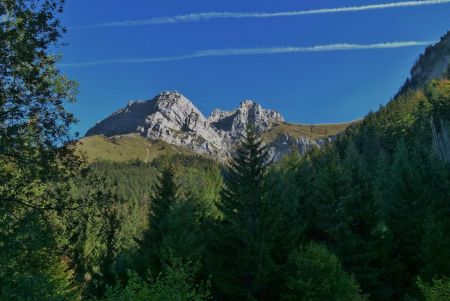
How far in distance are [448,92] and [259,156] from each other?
101617 millimetres

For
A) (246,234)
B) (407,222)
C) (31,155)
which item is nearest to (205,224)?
(246,234)

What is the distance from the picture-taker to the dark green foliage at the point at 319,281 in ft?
98.3

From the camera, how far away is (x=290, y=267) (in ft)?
112

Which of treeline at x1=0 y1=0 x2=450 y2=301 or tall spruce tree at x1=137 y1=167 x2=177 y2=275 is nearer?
treeline at x1=0 y1=0 x2=450 y2=301

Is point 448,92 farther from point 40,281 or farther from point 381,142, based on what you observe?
point 40,281

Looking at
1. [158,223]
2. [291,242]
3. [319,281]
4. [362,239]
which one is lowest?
[319,281]

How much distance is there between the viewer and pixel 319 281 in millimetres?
30516

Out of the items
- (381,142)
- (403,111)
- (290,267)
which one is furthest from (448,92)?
(290,267)

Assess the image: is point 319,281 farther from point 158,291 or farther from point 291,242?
point 158,291

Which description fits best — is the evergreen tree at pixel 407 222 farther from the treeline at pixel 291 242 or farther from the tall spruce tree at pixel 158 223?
the tall spruce tree at pixel 158 223

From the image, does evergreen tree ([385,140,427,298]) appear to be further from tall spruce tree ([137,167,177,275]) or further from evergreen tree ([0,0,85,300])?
evergreen tree ([0,0,85,300])

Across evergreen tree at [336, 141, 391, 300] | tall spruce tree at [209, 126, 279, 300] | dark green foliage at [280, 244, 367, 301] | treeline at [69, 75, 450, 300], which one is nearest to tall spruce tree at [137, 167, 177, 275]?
treeline at [69, 75, 450, 300]

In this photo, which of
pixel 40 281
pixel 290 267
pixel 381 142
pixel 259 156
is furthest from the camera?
pixel 381 142

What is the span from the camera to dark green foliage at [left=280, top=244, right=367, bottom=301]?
98.3 feet
